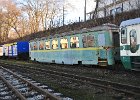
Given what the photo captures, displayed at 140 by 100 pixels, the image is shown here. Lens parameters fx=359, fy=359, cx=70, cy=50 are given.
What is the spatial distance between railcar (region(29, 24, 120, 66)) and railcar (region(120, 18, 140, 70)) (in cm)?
294

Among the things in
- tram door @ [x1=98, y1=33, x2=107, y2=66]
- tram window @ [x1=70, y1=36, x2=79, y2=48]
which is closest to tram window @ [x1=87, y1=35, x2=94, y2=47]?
tram door @ [x1=98, y1=33, x2=107, y2=66]

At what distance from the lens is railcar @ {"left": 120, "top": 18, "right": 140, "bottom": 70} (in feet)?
58.0

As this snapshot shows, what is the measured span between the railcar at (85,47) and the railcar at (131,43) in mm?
2943

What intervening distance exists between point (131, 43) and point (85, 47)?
6.91 metres

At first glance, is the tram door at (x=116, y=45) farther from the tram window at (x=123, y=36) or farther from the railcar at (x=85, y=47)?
the tram window at (x=123, y=36)

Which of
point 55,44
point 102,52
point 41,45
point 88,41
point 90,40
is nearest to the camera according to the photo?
point 102,52

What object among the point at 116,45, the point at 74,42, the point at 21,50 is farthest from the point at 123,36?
the point at 21,50

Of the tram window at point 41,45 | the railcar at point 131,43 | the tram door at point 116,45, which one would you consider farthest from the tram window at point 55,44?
the railcar at point 131,43

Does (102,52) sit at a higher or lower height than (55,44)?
lower

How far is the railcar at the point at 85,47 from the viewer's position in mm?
22281

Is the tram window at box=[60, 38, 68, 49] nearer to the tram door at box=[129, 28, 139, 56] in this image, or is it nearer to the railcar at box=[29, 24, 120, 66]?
the railcar at box=[29, 24, 120, 66]

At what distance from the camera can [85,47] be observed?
24.9 m

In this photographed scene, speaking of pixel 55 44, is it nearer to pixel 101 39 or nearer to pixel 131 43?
pixel 101 39

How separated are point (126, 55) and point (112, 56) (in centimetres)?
339
